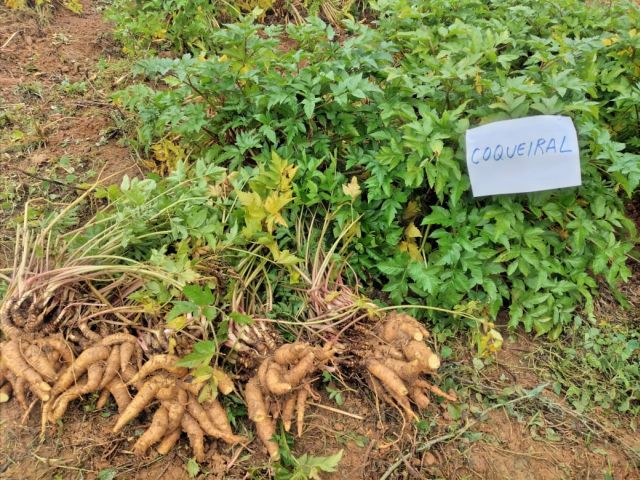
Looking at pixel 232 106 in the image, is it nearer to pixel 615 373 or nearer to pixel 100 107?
pixel 100 107

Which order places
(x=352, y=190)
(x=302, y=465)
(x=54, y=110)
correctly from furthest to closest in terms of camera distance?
(x=54, y=110), (x=352, y=190), (x=302, y=465)

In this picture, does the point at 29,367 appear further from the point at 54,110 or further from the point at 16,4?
the point at 16,4

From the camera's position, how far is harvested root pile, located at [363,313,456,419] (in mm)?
1544

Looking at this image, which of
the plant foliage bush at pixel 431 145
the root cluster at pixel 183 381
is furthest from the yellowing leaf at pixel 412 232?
the root cluster at pixel 183 381

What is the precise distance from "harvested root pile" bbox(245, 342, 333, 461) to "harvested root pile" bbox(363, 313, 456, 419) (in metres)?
0.18

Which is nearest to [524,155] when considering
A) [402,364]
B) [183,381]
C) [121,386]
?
[402,364]

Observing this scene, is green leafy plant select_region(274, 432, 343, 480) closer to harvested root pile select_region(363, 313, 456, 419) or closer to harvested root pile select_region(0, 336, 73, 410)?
harvested root pile select_region(363, 313, 456, 419)

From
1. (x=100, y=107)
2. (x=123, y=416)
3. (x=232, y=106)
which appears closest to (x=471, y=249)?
(x=232, y=106)

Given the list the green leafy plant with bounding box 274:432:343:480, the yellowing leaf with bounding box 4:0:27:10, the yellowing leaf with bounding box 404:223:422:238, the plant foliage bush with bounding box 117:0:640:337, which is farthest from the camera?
the yellowing leaf with bounding box 4:0:27:10

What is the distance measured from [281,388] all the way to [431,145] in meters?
0.99

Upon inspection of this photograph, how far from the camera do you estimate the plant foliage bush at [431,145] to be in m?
1.71

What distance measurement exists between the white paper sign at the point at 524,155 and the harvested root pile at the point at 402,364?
0.61 meters

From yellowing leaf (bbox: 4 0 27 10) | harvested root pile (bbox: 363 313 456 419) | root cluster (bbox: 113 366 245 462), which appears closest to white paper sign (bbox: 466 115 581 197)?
harvested root pile (bbox: 363 313 456 419)

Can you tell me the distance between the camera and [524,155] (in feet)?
5.41
